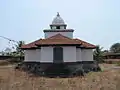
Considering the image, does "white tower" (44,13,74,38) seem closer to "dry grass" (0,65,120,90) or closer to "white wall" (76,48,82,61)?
"white wall" (76,48,82,61)

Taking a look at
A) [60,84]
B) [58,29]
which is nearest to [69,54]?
[58,29]

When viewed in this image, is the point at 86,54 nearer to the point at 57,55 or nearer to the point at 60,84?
the point at 57,55

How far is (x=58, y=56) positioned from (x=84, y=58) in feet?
17.8

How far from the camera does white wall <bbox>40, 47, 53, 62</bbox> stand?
24703 millimetres

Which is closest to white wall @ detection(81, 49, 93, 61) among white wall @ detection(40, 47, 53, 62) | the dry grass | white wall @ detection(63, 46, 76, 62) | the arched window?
white wall @ detection(63, 46, 76, 62)

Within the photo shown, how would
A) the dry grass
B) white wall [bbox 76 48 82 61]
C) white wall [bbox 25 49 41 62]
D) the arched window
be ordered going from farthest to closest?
white wall [bbox 25 49 41 62] < white wall [bbox 76 48 82 61] < the arched window < the dry grass

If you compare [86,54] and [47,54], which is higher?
[86,54]

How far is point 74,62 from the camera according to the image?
81.5 ft

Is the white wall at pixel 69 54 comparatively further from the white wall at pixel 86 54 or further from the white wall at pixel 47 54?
the white wall at pixel 86 54

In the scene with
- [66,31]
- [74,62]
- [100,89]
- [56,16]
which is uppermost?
[56,16]

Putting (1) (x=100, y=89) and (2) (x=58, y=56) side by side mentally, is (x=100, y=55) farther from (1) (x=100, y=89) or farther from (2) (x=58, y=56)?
(1) (x=100, y=89)

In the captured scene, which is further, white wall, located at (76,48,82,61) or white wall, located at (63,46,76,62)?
white wall, located at (76,48,82,61)

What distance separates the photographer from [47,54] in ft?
81.4

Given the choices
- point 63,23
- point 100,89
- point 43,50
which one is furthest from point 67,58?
point 100,89
